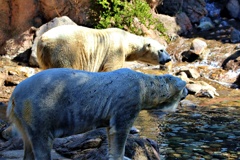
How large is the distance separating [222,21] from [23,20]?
1091 centimetres

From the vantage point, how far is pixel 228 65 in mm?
15875

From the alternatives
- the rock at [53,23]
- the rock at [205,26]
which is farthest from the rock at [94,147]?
the rock at [205,26]

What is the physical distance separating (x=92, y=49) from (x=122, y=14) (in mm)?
10169

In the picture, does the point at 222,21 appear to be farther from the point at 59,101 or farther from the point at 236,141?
the point at 59,101

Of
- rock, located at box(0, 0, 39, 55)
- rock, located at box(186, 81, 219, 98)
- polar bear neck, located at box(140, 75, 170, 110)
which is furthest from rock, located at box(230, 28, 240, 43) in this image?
polar bear neck, located at box(140, 75, 170, 110)

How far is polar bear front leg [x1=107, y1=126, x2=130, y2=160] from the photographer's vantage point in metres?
3.92

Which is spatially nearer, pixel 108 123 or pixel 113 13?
pixel 108 123

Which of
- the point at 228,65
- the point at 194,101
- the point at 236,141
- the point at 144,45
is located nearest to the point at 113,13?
the point at 228,65

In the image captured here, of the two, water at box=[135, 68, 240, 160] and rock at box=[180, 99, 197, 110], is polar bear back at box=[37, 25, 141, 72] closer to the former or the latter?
water at box=[135, 68, 240, 160]

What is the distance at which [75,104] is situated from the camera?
3775 mm

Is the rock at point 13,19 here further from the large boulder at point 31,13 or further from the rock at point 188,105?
the rock at point 188,105

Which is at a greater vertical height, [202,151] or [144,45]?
[144,45]

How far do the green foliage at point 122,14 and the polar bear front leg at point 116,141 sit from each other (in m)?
12.5

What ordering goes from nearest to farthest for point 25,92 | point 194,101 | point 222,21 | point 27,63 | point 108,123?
point 25,92 < point 108,123 < point 194,101 < point 27,63 < point 222,21
